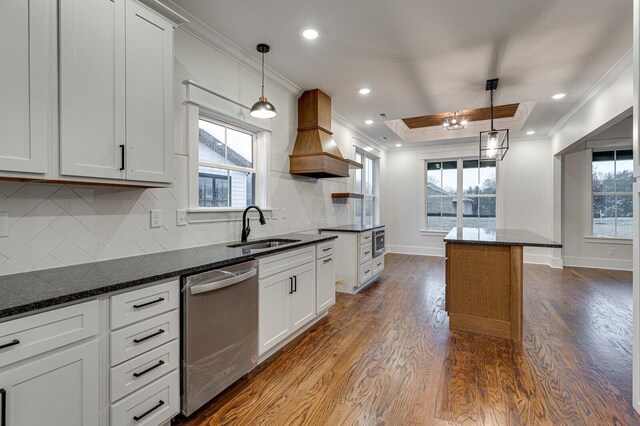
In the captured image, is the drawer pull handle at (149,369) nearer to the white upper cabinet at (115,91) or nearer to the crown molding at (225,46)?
the white upper cabinet at (115,91)

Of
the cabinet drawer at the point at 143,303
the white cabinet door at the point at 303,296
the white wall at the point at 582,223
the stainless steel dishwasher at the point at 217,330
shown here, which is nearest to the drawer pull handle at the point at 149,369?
the stainless steel dishwasher at the point at 217,330

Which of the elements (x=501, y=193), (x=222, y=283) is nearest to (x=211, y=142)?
(x=222, y=283)

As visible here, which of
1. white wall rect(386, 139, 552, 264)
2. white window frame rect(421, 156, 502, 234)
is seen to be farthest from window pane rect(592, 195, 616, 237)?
white window frame rect(421, 156, 502, 234)

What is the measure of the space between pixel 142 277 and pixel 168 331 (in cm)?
34

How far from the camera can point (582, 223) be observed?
5.98 metres

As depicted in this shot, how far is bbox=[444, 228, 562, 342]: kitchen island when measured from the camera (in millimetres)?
2805

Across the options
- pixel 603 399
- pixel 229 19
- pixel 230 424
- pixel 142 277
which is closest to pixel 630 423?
pixel 603 399

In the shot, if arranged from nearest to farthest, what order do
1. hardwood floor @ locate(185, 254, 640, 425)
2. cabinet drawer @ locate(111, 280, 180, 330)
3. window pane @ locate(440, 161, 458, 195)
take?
cabinet drawer @ locate(111, 280, 180, 330) < hardwood floor @ locate(185, 254, 640, 425) < window pane @ locate(440, 161, 458, 195)

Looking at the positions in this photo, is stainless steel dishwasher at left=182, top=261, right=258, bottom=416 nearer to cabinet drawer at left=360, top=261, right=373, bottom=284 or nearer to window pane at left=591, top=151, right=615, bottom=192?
cabinet drawer at left=360, top=261, right=373, bottom=284

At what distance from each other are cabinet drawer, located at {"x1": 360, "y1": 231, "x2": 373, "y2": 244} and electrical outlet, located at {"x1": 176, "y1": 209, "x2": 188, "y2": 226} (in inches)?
101

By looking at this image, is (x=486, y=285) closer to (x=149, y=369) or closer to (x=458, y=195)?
(x=149, y=369)

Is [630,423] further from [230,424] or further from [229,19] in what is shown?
[229,19]

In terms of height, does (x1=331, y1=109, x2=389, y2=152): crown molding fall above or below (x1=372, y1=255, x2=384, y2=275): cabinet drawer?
above

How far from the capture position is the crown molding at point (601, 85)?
3029 millimetres
